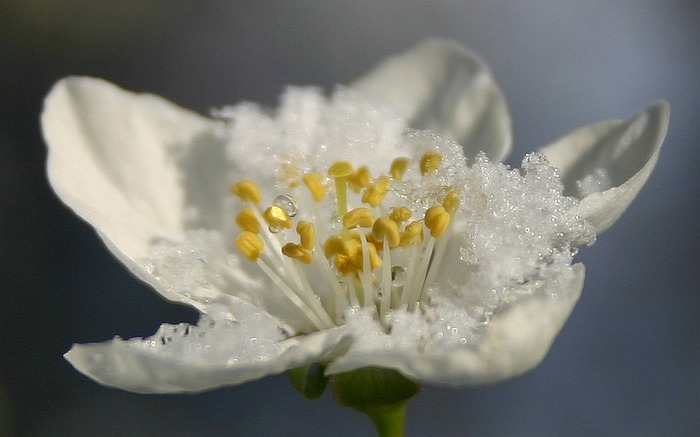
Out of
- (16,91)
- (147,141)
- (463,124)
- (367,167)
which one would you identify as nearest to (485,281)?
(367,167)

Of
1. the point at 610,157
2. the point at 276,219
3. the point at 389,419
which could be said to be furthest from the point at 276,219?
the point at 610,157

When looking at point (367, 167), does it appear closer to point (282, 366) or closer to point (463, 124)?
point (463, 124)

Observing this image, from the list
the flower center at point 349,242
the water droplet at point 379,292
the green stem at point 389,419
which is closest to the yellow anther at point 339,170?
the flower center at point 349,242

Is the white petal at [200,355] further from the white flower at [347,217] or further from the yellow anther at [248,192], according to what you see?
the yellow anther at [248,192]

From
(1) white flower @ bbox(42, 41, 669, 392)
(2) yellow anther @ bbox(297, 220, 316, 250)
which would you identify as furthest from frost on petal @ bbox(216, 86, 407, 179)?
(2) yellow anther @ bbox(297, 220, 316, 250)

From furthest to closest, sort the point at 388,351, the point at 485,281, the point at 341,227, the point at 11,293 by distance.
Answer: the point at 11,293 < the point at 341,227 < the point at 485,281 < the point at 388,351

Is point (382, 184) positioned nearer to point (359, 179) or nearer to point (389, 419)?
point (359, 179)

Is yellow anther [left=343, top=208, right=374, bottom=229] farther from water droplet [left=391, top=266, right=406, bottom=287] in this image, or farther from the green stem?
the green stem
